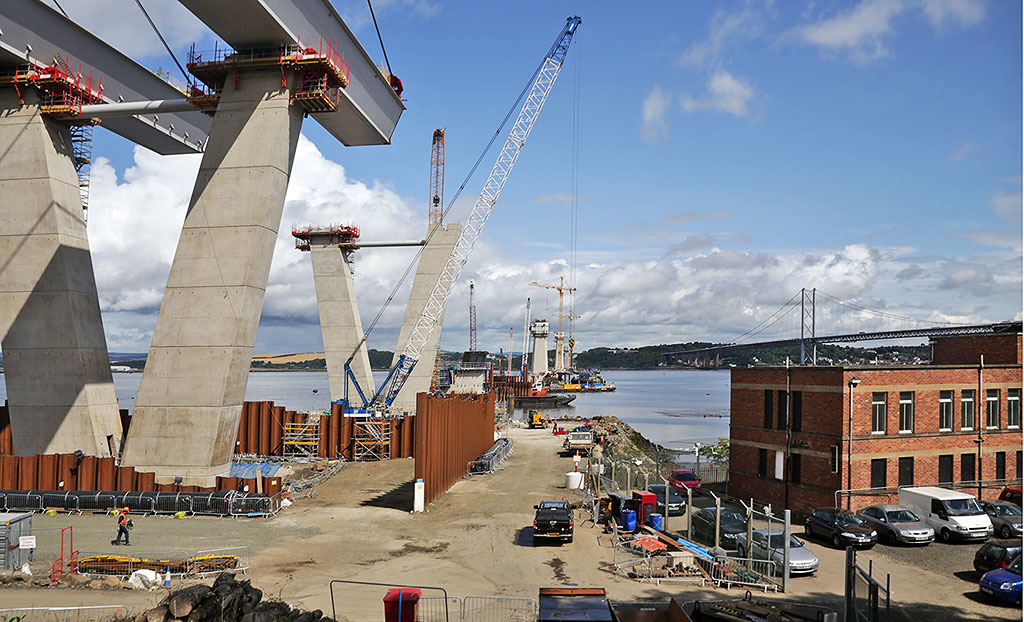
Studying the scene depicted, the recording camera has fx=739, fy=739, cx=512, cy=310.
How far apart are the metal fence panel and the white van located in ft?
56.8

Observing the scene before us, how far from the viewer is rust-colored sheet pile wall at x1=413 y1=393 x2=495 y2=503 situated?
108 feet

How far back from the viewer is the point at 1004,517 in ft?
93.4

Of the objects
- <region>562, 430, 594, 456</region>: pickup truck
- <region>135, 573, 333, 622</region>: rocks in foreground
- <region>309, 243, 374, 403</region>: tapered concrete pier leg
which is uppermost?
<region>309, 243, 374, 403</region>: tapered concrete pier leg

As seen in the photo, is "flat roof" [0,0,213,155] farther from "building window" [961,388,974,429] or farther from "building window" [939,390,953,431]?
"building window" [961,388,974,429]

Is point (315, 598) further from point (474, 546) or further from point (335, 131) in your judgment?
point (335, 131)

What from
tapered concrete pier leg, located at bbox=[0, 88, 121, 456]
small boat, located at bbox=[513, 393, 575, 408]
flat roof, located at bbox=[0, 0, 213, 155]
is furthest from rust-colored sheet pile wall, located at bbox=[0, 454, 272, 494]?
small boat, located at bbox=[513, 393, 575, 408]

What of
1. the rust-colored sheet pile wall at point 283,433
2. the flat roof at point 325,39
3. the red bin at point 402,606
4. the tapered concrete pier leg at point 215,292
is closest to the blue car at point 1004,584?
the red bin at point 402,606

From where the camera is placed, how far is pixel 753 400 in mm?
35656

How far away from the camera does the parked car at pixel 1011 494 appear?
3216 cm

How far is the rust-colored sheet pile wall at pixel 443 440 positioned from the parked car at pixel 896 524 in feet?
59.3

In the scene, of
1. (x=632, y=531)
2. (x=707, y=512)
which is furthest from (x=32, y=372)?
(x=707, y=512)

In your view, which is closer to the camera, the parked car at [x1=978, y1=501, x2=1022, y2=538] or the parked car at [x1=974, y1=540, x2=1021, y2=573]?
the parked car at [x1=974, y1=540, x2=1021, y2=573]

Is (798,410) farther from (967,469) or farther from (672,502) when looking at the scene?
(967,469)

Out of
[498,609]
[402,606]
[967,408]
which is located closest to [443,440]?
[498,609]
